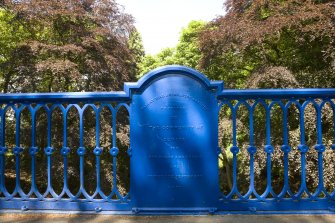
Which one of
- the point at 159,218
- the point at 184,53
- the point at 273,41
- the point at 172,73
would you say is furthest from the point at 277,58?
the point at 184,53

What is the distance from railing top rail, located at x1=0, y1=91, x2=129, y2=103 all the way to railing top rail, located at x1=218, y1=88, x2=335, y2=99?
101 cm

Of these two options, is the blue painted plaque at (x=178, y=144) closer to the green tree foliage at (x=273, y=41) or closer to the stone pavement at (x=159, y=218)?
the stone pavement at (x=159, y=218)

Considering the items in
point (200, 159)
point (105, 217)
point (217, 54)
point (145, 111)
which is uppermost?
point (217, 54)

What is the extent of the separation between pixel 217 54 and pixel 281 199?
26.6 ft

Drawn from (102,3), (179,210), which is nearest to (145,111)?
(179,210)

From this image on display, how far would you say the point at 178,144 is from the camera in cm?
327

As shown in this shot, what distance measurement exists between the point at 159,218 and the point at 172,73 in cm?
138

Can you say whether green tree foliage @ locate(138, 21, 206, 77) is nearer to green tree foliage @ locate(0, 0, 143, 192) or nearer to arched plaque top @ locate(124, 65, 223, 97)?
green tree foliage @ locate(0, 0, 143, 192)

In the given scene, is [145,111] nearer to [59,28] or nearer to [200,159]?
[200,159]

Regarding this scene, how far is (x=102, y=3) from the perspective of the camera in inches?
425

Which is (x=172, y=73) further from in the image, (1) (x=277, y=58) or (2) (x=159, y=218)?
(1) (x=277, y=58)

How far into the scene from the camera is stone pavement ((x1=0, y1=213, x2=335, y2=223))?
124 inches

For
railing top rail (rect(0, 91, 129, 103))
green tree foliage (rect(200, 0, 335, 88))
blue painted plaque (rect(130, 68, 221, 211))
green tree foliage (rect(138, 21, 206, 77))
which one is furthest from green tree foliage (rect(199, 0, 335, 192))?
green tree foliage (rect(138, 21, 206, 77))

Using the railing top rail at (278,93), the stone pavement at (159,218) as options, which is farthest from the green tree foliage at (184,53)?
the stone pavement at (159,218)
